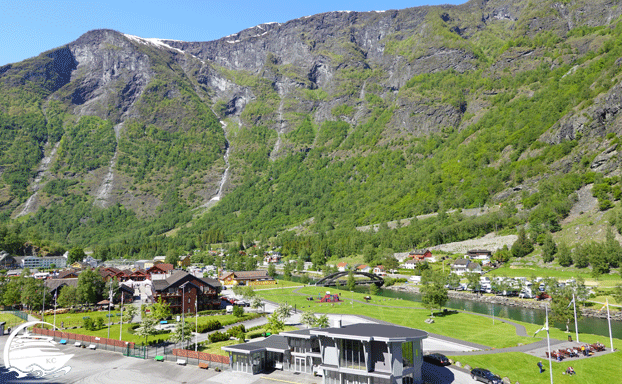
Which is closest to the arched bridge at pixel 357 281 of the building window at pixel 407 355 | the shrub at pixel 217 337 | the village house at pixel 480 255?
the village house at pixel 480 255

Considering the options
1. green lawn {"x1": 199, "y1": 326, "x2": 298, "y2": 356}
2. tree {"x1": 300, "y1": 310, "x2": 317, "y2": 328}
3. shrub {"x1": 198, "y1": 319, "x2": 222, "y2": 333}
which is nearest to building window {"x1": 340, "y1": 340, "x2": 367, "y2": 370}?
green lawn {"x1": 199, "y1": 326, "x2": 298, "y2": 356}

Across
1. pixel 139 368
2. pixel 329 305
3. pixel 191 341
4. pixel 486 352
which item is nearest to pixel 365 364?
pixel 486 352

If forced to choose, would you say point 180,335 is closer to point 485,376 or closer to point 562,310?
point 485,376

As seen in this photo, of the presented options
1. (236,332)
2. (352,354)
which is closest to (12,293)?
(236,332)

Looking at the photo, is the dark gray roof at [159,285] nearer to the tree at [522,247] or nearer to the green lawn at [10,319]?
the green lawn at [10,319]

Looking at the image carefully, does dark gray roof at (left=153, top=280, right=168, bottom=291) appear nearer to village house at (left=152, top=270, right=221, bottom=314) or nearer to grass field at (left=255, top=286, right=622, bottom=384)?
village house at (left=152, top=270, right=221, bottom=314)

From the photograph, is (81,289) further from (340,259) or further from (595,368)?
(340,259)
